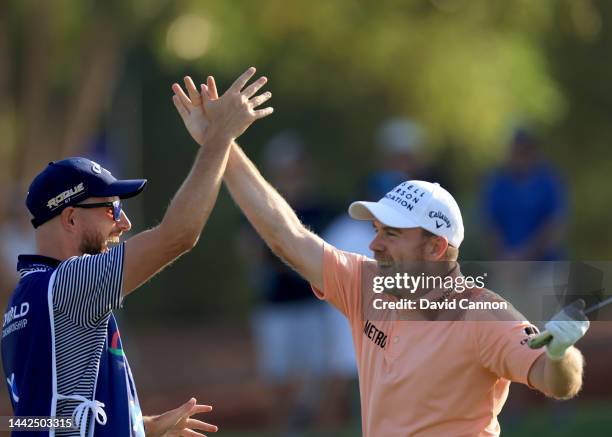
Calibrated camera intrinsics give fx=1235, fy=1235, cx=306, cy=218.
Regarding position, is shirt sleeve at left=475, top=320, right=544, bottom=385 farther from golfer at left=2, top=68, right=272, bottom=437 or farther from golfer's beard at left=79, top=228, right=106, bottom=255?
golfer's beard at left=79, top=228, right=106, bottom=255

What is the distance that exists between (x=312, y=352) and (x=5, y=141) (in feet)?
23.7

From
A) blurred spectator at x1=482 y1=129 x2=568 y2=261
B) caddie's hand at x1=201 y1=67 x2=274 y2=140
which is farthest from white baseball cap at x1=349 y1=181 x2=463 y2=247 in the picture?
blurred spectator at x1=482 y1=129 x2=568 y2=261

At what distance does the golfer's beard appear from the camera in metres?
4.96

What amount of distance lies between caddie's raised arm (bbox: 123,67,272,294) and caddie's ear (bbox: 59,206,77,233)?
1.24 feet

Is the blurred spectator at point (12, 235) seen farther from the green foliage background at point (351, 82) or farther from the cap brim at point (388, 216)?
the cap brim at point (388, 216)

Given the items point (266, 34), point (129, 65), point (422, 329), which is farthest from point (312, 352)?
Answer: point (129, 65)

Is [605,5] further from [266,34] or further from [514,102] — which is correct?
[266,34]

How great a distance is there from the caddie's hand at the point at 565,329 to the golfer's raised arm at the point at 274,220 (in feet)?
3.97

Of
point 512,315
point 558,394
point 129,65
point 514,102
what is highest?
point 129,65

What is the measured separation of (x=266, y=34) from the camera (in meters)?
13.9

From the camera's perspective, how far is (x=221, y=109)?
5.19 metres

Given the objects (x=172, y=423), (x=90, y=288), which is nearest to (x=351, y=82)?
(x=172, y=423)

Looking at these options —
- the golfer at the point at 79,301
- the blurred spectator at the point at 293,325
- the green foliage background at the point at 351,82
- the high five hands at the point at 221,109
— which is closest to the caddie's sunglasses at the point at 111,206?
the golfer at the point at 79,301

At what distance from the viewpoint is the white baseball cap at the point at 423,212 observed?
5148mm
